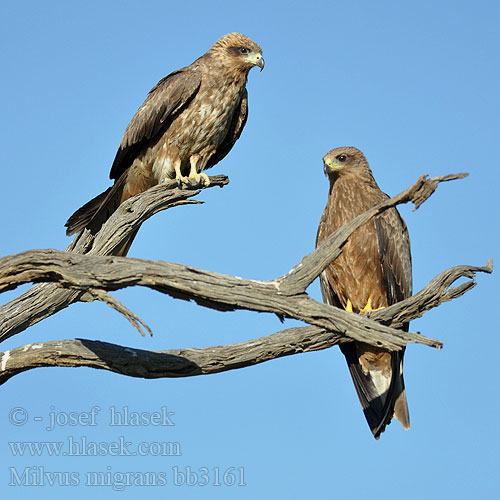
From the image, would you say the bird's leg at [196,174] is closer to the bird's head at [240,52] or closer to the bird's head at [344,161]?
the bird's head at [240,52]

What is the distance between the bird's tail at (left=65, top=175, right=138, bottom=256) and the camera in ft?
22.5

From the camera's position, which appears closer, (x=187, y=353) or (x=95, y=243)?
(x=187, y=353)

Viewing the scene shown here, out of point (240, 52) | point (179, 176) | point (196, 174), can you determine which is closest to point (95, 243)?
point (179, 176)

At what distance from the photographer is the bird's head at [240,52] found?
7.64 m

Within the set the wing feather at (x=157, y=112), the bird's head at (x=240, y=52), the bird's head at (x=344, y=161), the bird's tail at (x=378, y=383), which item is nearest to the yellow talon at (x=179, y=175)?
the wing feather at (x=157, y=112)

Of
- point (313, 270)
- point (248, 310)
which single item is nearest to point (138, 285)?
point (248, 310)

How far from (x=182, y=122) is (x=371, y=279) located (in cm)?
232

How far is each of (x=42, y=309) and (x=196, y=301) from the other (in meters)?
1.59

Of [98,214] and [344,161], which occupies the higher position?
[344,161]

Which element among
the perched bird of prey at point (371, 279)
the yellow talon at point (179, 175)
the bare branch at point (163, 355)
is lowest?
the bare branch at point (163, 355)

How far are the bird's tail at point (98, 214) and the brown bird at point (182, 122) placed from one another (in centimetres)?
1

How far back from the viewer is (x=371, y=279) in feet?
21.9

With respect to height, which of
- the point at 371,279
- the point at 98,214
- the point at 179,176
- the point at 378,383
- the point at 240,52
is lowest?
the point at 378,383

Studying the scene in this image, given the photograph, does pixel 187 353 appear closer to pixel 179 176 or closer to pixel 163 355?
pixel 163 355
